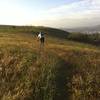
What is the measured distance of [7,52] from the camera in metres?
31.0

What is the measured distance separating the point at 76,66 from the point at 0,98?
371 inches

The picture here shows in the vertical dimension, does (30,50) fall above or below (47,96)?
above

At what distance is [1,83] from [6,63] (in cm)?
347

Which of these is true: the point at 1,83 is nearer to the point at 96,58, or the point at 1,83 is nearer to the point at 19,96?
the point at 19,96

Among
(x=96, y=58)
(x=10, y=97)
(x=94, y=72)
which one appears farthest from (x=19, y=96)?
(x=96, y=58)

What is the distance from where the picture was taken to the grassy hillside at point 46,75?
24188 mm

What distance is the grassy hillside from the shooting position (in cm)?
2419

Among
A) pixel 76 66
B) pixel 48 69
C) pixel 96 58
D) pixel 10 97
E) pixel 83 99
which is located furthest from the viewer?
pixel 96 58

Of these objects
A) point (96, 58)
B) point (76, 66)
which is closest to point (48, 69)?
point (76, 66)

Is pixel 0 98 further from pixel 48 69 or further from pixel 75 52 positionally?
pixel 75 52

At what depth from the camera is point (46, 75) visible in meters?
26.6

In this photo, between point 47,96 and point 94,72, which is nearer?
point 47,96

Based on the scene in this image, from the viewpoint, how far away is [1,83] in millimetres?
24844

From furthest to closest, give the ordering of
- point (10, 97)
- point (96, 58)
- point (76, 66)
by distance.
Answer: point (96, 58) < point (76, 66) < point (10, 97)
